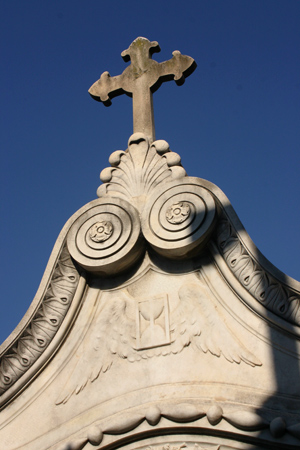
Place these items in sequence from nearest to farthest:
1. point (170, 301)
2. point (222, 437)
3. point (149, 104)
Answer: point (222, 437)
point (170, 301)
point (149, 104)

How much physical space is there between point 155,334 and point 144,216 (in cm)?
119

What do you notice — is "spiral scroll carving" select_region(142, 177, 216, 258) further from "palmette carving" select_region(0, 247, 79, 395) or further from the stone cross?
the stone cross

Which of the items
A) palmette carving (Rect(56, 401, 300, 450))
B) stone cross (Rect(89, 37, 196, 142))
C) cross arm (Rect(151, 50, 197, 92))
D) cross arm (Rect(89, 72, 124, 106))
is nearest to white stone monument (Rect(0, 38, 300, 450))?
palmette carving (Rect(56, 401, 300, 450))

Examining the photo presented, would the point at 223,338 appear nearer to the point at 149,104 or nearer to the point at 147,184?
the point at 147,184

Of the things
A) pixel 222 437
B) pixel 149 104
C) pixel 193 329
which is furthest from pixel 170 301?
pixel 149 104

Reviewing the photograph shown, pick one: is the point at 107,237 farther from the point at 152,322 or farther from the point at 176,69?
the point at 176,69

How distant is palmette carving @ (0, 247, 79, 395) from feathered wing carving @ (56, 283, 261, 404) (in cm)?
36

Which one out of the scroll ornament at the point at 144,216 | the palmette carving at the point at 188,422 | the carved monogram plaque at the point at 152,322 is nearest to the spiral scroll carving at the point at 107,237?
the scroll ornament at the point at 144,216

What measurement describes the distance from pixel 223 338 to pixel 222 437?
91 cm

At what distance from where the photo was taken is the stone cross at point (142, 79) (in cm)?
859

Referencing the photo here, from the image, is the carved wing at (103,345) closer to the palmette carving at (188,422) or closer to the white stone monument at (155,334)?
the white stone monument at (155,334)

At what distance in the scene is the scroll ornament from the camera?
6953 mm

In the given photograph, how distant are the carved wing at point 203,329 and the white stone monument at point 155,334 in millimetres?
10

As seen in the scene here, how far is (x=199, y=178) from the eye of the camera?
7289 mm
